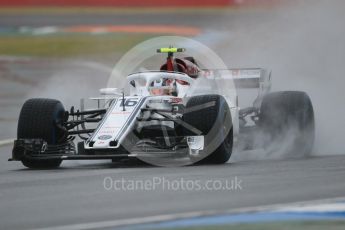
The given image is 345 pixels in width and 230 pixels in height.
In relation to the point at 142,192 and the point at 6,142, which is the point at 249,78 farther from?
the point at 142,192

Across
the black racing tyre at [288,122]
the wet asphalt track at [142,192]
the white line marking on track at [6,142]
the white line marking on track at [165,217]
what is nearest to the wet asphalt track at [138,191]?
the wet asphalt track at [142,192]

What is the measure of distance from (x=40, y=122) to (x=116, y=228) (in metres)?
5.38

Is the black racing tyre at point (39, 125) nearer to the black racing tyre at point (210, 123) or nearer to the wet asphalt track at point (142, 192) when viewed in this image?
the wet asphalt track at point (142, 192)

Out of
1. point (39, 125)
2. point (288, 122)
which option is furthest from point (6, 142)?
point (288, 122)

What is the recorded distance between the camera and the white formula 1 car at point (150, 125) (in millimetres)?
12695

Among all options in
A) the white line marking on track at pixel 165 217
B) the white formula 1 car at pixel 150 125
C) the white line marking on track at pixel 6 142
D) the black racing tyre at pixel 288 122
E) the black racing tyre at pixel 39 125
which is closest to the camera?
the white line marking on track at pixel 165 217

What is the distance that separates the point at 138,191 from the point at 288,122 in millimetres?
4877

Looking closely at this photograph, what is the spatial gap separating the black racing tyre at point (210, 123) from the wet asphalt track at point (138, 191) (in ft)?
0.94

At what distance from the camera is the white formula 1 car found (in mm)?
12695

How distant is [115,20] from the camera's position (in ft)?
130

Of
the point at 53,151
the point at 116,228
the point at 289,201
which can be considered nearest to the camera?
the point at 116,228

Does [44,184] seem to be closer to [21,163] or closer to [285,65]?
[21,163]

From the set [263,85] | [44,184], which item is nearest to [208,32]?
[263,85]

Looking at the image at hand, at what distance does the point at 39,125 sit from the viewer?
43.4 feet
